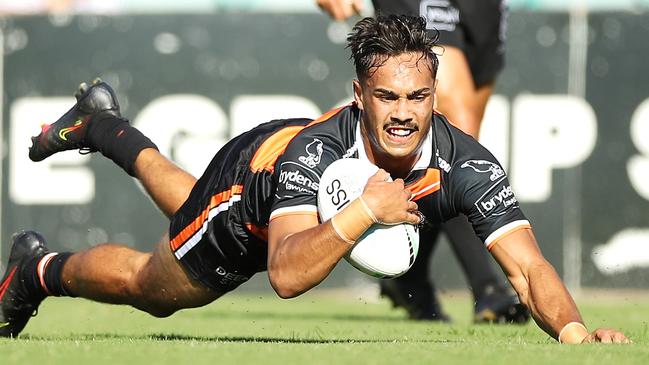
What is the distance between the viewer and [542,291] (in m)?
5.34

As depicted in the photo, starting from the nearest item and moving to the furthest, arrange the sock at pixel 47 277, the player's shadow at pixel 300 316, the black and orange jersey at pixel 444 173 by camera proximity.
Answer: the black and orange jersey at pixel 444 173
the sock at pixel 47 277
the player's shadow at pixel 300 316

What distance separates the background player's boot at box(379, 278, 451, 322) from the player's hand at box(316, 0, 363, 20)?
200 centimetres

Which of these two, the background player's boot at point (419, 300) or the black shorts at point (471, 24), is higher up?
the black shorts at point (471, 24)

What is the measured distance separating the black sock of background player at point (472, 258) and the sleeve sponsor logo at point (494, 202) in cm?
244

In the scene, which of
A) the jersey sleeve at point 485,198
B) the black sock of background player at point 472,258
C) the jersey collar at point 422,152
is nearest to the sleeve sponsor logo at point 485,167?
the jersey sleeve at point 485,198

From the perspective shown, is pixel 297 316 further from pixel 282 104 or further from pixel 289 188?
pixel 289 188

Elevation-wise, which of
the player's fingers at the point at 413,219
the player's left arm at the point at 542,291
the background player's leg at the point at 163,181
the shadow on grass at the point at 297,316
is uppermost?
the player's fingers at the point at 413,219

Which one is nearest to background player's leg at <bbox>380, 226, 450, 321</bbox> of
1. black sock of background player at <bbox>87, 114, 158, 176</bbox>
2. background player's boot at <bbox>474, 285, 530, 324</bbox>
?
background player's boot at <bbox>474, 285, 530, 324</bbox>

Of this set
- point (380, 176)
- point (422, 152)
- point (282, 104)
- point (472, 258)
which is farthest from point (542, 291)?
point (282, 104)

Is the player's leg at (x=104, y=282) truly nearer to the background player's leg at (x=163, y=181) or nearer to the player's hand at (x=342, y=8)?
the background player's leg at (x=163, y=181)

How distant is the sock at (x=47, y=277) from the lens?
6457mm

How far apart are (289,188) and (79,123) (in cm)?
207

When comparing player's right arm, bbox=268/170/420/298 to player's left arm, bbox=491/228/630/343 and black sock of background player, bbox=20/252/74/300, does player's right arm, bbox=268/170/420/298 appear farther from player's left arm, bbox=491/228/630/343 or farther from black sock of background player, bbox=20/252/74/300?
black sock of background player, bbox=20/252/74/300

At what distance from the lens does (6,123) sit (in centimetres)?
1088
